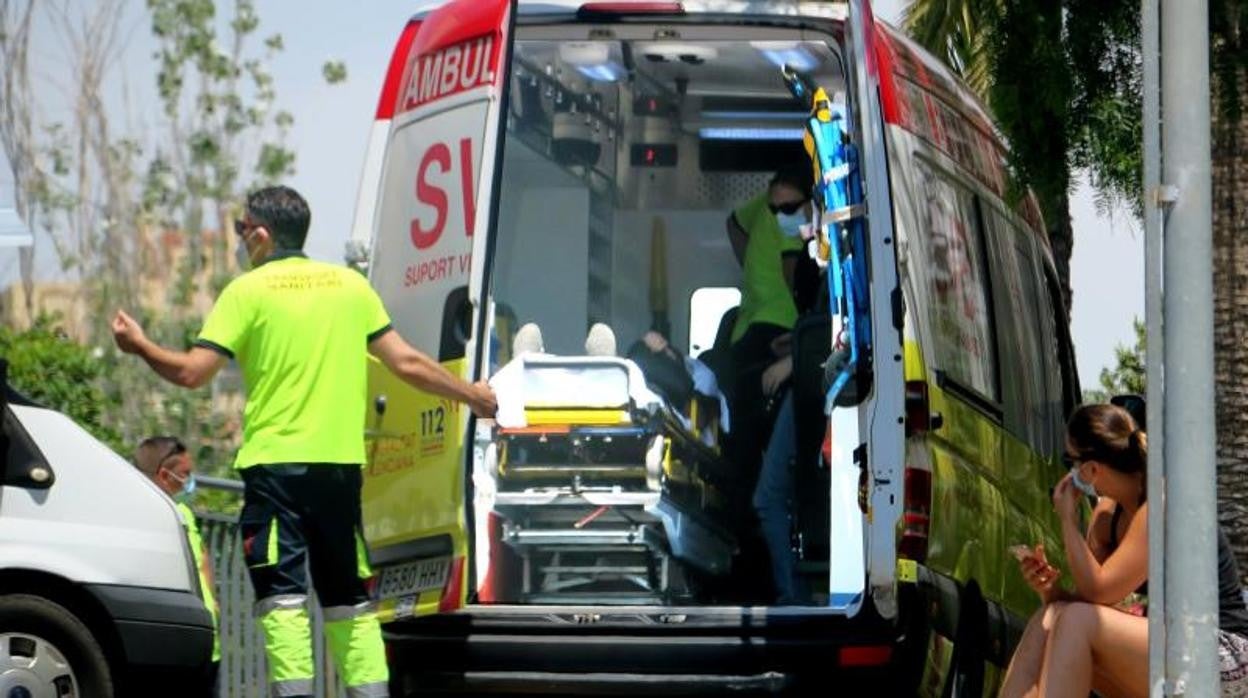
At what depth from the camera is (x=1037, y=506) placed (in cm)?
1030

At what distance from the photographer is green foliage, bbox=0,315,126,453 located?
16.6m

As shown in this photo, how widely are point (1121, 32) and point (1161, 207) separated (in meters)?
→ 3.46

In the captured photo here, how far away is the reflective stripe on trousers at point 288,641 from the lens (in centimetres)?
802

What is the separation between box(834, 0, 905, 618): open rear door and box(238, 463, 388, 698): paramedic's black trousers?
152cm

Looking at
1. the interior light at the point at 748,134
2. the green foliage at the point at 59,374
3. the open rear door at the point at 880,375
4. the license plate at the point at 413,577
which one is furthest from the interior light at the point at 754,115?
the green foliage at the point at 59,374

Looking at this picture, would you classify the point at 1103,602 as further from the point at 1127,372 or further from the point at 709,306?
the point at 1127,372

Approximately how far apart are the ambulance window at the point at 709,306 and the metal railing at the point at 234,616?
2.09 meters

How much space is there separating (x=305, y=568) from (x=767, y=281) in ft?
9.62

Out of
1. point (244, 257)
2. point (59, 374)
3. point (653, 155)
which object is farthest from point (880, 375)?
point (59, 374)

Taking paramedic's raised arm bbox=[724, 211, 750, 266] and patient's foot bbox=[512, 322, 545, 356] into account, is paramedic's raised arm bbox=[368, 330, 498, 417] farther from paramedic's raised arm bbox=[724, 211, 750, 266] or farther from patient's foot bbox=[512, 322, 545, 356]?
paramedic's raised arm bbox=[724, 211, 750, 266]

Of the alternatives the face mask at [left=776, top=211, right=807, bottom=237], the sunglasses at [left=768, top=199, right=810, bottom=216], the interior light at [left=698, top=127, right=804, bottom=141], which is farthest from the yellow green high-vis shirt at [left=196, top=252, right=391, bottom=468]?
the interior light at [left=698, top=127, right=804, bottom=141]

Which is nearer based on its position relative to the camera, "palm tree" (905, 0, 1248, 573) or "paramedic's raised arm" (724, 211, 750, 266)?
"palm tree" (905, 0, 1248, 573)

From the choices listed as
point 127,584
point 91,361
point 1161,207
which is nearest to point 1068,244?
point 91,361

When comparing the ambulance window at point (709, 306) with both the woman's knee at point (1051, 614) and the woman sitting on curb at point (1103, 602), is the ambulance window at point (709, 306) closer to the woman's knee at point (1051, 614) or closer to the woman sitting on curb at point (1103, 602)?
the woman sitting on curb at point (1103, 602)
